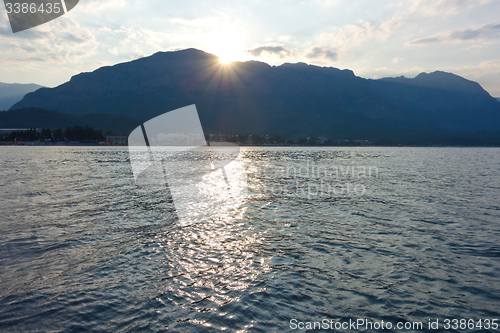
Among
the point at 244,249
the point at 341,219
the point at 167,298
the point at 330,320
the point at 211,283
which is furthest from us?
the point at 341,219

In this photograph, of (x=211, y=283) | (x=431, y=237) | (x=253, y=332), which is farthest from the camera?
(x=431, y=237)

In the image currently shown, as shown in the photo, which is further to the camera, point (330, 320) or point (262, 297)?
point (262, 297)

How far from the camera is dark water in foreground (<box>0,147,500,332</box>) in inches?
384

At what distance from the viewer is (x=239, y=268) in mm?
13328

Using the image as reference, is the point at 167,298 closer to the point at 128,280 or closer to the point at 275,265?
the point at 128,280

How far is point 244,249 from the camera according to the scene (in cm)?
1585

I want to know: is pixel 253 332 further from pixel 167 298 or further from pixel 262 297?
pixel 167 298

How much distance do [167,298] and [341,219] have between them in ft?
53.8

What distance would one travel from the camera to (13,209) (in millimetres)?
24094

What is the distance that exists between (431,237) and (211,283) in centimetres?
1545

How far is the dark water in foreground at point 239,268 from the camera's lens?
32.0 feet

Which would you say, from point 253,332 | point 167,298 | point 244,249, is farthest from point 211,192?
point 253,332

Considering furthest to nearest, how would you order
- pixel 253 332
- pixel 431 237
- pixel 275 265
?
pixel 431 237 → pixel 275 265 → pixel 253 332

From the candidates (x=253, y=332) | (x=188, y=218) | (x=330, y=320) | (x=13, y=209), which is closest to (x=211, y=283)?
(x=253, y=332)
